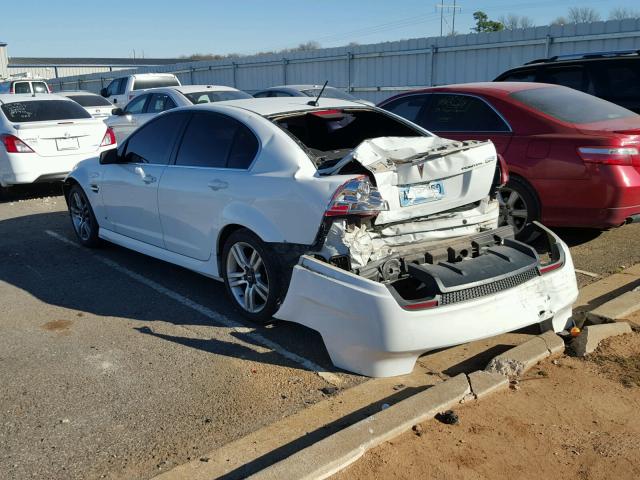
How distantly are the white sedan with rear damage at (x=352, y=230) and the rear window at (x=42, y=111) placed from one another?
5885 mm

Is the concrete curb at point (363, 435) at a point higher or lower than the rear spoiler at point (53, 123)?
lower

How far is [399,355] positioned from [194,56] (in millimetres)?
104064

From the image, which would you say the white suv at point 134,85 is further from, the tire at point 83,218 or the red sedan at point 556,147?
the red sedan at point 556,147

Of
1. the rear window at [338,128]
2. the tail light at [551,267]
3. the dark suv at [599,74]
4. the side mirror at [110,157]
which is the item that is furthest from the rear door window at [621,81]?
the side mirror at [110,157]

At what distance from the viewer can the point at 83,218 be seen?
24.0 ft

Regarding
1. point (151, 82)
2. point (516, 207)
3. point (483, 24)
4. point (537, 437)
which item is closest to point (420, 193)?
point (537, 437)

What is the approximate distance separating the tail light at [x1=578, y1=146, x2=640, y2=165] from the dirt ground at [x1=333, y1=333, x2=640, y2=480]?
249 cm

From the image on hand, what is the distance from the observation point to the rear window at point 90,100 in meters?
16.5

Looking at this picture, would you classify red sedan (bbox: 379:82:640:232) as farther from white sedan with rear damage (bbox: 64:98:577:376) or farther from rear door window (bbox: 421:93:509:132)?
white sedan with rear damage (bbox: 64:98:577:376)

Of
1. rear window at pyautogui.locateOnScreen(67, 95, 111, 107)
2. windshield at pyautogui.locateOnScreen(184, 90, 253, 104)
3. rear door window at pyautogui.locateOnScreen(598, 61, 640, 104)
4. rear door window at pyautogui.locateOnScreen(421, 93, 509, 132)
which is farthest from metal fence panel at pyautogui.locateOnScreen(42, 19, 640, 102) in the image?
rear door window at pyautogui.locateOnScreen(421, 93, 509, 132)

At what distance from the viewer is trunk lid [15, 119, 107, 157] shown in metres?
10.0

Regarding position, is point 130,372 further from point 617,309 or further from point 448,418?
point 617,309

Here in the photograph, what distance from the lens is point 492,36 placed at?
634 inches

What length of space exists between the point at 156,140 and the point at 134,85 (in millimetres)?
12777
